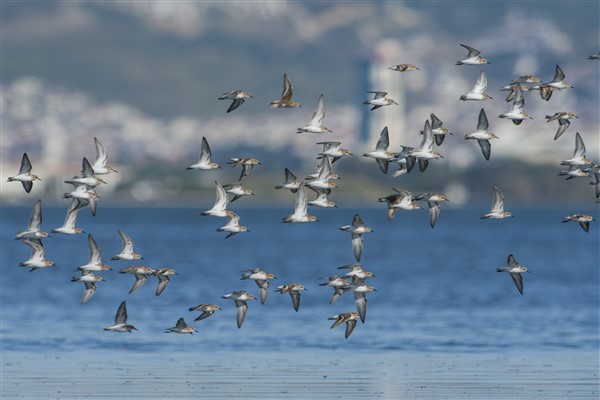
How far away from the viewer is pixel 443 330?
46969mm

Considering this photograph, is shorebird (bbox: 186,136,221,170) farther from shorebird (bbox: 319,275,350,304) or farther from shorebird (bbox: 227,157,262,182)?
shorebird (bbox: 319,275,350,304)

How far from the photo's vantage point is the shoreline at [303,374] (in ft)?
110

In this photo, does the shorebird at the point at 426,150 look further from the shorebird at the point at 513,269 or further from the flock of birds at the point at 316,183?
the shorebird at the point at 513,269

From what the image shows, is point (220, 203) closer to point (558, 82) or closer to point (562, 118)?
point (562, 118)

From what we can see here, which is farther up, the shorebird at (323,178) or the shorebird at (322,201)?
the shorebird at (323,178)

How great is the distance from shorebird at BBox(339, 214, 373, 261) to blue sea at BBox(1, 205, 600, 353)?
5.41m

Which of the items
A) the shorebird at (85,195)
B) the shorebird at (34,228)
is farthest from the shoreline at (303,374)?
the shorebird at (85,195)

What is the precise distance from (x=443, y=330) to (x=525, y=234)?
112977mm

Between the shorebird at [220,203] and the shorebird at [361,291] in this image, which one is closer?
the shorebird at [220,203]

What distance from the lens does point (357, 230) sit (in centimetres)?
3541

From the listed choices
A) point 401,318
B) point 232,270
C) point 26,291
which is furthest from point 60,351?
point 232,270

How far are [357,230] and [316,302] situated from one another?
20989mm

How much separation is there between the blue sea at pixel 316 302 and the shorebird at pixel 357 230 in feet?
17.8

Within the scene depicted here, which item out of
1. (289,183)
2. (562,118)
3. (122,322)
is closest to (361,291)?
(289,183)
